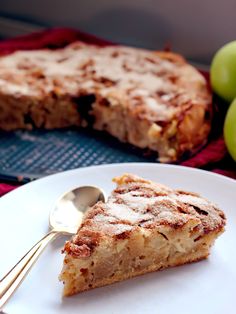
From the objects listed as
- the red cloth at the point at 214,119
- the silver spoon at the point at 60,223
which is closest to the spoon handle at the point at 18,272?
the silver spoon at the point at 60,223

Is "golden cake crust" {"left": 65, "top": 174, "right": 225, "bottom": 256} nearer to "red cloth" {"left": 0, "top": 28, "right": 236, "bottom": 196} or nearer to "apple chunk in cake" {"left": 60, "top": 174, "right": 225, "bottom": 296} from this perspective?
"apple chunk in cake" {"left": 60, "top": 174, "right": 225, "bottom": 296}

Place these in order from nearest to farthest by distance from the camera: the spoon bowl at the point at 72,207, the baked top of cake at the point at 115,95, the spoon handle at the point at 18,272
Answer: the spoon handle at the point at 18,272 < the spoon bowl at the point at 72,207 < the baked top of cake at the point at 115,95

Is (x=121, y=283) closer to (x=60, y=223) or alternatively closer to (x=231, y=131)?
(x=60, y=223)

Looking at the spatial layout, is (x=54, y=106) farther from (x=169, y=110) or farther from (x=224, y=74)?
(x=224, y=74)

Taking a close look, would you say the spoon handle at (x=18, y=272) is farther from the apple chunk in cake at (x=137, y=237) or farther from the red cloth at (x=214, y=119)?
the red cloth at (x=214, y=119)

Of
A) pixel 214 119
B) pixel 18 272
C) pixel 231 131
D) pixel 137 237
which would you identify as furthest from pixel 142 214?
pixel 214 119

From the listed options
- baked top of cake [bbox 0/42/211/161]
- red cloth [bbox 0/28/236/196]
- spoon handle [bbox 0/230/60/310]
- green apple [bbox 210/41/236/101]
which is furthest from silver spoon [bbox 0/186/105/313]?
green apple [bbox 210/41/236/101]
